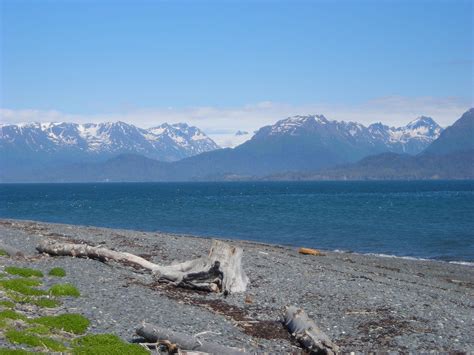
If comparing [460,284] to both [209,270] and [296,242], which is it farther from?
[296,242]

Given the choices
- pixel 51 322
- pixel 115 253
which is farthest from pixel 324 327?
pixel 115 253

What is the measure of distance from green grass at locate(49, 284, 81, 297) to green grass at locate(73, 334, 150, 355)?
4.45 m

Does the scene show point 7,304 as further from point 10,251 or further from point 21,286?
point 10,251

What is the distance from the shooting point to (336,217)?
4011 inches

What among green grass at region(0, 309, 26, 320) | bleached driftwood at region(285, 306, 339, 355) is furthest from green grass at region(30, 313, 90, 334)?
bleached driftwood at region(285, 306, 339, 355)

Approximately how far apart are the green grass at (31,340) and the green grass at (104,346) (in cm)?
46

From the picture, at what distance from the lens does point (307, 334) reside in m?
18.3

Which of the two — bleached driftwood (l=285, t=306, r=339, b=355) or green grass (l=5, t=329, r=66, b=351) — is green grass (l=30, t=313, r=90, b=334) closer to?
green grass (l=5, t=329, r=66, b=351)

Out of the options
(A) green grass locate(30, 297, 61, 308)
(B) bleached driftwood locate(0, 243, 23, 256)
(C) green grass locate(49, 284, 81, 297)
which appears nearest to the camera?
(A) green grass locate(30, 297, 61, 308)

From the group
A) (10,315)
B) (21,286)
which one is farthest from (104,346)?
(21,286)

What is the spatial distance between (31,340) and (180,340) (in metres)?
3.82

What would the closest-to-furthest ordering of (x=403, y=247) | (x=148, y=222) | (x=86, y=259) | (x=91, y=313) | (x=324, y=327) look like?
(x=91, y=313), (x=324, y=327), (x=86, y=259), (x=403, y=247), (x=148, y=222)

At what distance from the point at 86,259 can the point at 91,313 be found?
29.7ft

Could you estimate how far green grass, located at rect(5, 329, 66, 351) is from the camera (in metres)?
14.9
